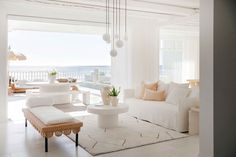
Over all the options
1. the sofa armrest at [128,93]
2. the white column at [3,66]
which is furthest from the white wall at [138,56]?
the white column at [3,66]

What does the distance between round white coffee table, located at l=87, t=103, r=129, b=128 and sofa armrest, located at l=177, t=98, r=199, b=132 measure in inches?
42.7

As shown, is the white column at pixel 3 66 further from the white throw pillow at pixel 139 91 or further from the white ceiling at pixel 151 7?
the white throw pillow at pixel 139 91

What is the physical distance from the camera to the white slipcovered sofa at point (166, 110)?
16.4 feet

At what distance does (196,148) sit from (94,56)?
1300 cm

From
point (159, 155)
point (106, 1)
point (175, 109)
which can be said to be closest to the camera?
point (159, 155)

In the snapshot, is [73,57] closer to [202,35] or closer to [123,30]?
[123,30]

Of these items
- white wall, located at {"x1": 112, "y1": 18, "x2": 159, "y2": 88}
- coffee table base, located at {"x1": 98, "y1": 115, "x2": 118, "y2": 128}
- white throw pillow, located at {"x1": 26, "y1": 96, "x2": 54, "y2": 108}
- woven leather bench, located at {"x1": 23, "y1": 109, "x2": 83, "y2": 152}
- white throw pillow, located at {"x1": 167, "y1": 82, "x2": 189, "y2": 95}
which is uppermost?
white wall, located at {"x1": 112, "y1": 18, "x2": 159, "y2": 88}

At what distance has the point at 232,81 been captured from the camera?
118 inches

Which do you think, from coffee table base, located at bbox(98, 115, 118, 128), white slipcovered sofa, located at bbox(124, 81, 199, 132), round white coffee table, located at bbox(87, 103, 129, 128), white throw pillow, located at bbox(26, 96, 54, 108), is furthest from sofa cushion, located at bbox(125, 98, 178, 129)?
white throw pillow, located at bbox(26, 96, 54, 108)

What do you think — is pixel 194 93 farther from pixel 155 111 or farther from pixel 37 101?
pixel 37 101

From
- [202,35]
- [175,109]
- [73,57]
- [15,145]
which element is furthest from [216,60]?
[73,57]

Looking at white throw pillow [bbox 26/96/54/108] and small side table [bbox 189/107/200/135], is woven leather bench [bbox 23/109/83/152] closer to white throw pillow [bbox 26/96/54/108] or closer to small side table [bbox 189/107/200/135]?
white throw pillow [bbox 26/96/54/108]

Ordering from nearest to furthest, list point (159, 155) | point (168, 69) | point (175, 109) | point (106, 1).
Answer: point (159, 155)
point (175, 109)
point (106, 1)
point (168, 69)

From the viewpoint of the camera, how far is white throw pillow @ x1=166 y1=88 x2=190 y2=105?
565cm
